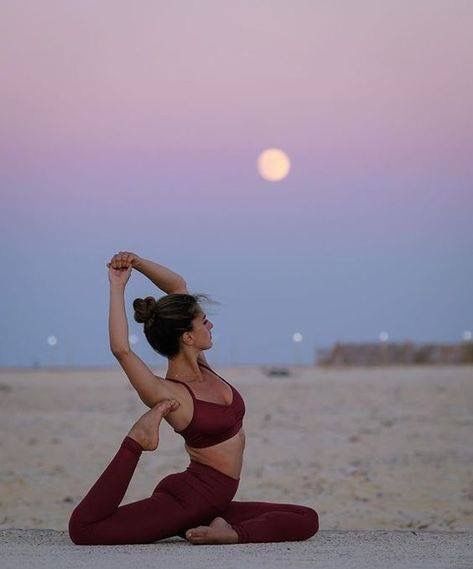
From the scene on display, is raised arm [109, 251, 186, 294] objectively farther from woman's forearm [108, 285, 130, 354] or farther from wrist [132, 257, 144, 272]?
woman's forearm [108, 285, 130, 354]

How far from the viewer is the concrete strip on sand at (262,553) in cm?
509

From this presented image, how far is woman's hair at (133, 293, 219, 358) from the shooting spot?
19.0 ft

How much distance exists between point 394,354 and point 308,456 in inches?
1586

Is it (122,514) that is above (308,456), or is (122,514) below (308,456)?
above

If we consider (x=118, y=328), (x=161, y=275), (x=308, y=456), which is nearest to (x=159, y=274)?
(x=161, y=275)

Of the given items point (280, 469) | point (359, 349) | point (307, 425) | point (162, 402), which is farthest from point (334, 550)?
point (359, 349)

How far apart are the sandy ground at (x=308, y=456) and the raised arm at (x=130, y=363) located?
90cm

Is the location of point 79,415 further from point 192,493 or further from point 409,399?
point 192,493

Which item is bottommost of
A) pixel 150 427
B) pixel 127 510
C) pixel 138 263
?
pixel 127 510

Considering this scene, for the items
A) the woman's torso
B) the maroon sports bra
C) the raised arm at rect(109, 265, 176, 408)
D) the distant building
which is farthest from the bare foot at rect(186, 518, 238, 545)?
the distant building

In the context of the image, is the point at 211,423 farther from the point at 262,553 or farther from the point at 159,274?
the point at 159,274

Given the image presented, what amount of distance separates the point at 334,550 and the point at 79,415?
1738 centimetres

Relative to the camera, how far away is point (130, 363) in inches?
219

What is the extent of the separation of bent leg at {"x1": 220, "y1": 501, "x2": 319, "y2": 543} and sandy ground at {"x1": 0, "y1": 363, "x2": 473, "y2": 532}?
346mm
